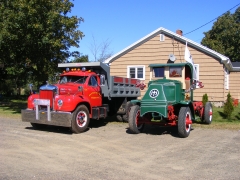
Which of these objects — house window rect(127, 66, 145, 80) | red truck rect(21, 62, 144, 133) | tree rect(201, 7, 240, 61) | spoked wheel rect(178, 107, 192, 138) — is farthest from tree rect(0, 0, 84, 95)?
tree rect(201, 7, 240, 61)

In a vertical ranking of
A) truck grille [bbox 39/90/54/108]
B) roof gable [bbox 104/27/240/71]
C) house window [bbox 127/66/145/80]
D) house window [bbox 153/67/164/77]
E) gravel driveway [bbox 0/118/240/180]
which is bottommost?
gravel driveway [bbox 0/118/240/180]

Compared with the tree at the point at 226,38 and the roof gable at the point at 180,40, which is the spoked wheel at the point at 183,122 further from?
the tree at the point at 226,38

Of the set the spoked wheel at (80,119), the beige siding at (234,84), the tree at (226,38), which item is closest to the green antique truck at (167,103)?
the spoked wheel at (80,119)

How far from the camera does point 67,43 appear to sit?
1677 centimetres

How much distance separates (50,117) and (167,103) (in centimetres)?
385

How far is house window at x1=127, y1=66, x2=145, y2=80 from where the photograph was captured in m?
19.2

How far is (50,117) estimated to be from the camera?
32.4ft

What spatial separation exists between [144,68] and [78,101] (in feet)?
31.7

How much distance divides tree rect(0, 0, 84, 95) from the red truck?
10.2 ft

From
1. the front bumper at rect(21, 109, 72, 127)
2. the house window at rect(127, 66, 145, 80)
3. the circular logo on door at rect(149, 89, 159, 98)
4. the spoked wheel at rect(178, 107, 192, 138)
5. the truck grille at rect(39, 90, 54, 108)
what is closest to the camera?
the spoked wheel at rect(178, 107, 192, 138)

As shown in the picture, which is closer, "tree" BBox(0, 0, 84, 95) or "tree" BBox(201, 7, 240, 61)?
"tree" BBox(0, 0, 84, 95)

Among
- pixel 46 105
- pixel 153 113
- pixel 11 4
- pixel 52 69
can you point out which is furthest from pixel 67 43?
pixel 153 113

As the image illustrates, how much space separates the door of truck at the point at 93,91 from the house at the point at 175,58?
21.9 feet

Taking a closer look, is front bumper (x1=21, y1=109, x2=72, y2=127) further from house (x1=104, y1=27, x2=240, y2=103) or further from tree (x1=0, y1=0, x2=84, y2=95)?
house (x1=104, y1=27, x2=240, y2=103)
